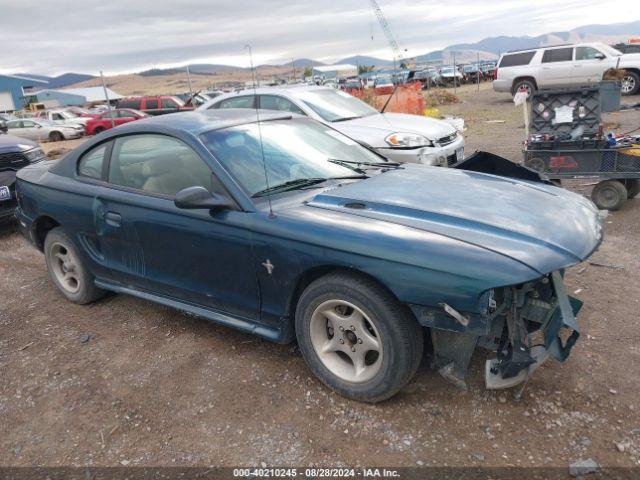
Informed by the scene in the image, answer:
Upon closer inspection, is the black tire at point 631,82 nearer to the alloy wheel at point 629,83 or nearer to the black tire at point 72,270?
the alloy wheel at point 629,83

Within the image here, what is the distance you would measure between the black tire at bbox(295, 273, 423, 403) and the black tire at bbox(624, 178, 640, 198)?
4.79 metres

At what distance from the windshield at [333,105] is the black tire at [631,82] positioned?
13.4 meters

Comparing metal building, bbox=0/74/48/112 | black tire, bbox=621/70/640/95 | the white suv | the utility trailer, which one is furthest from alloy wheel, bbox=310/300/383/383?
metal building, bbox=0/74/48/112

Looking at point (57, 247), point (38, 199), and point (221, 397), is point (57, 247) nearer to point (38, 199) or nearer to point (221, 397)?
point (38, 199)

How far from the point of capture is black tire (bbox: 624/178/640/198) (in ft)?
19.8

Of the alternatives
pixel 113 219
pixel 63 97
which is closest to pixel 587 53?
pixel 113 219

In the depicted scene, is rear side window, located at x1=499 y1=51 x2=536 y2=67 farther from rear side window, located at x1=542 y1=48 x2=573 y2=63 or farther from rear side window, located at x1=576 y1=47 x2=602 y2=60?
rear side window, located at x1=576 y1=47 x2=602 y2=60

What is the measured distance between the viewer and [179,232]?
10.6 ft

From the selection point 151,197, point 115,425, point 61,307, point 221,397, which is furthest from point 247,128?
point 61,307

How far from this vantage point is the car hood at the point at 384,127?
6977mm

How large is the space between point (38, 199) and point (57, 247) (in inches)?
16.8

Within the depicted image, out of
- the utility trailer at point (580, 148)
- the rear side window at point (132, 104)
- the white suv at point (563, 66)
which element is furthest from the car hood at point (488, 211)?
the rear side window at point (132, 104)

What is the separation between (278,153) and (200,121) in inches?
24.5

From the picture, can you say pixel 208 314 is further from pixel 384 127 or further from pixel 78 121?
pixel 78 121
